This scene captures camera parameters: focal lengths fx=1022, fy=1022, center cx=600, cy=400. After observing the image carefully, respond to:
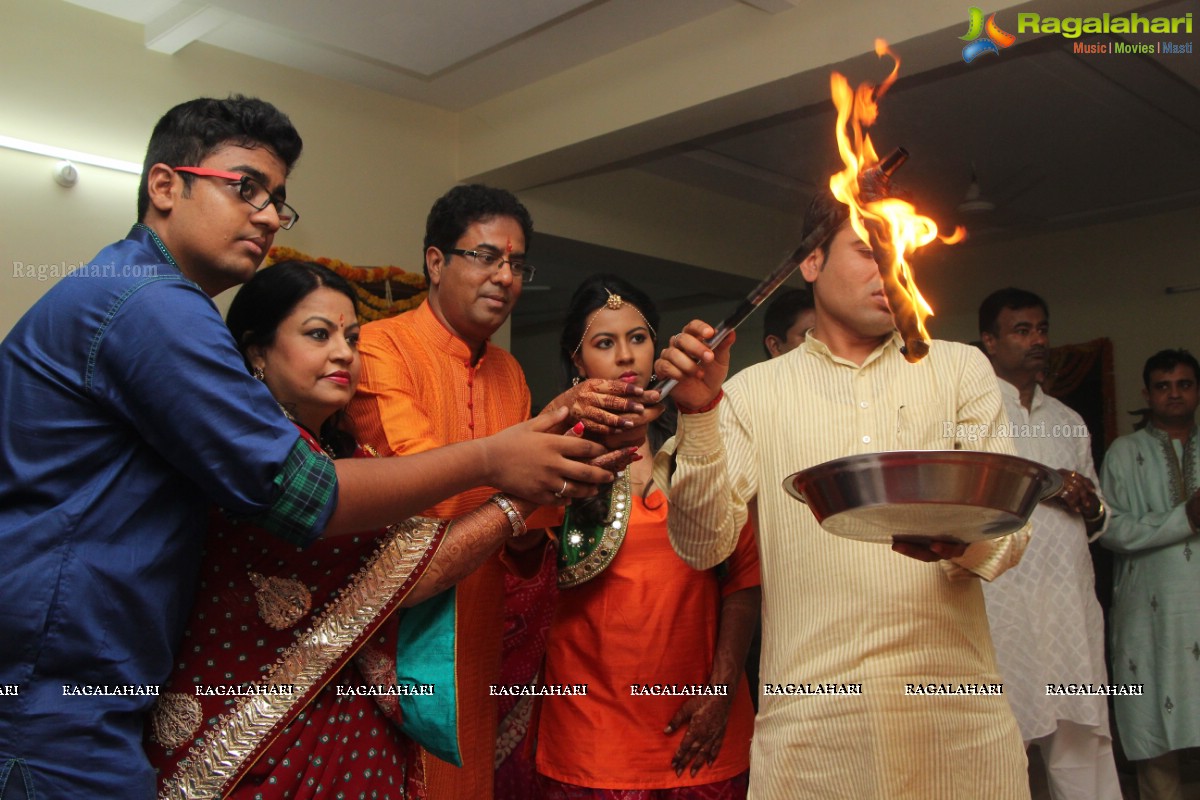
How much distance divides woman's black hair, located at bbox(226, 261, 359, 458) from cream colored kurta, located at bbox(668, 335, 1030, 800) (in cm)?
78

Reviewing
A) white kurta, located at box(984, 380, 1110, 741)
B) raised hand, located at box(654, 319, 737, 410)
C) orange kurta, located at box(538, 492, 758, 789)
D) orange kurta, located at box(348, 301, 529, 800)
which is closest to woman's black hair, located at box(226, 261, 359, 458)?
orange kurta, located at box(348, 301, 529, 800)

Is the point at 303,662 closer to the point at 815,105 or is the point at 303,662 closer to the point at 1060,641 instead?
the point at 1060,641

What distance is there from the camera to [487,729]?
8.21 ft

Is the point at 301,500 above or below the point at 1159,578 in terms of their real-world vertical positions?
above

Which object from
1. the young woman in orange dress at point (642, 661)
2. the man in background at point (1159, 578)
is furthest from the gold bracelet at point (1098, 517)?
the young woman in orange dress at point (642, 661)

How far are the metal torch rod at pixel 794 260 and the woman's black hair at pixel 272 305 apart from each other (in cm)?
75

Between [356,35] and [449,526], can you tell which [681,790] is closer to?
[449,526]

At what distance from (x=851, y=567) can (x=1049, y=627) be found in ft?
7.81

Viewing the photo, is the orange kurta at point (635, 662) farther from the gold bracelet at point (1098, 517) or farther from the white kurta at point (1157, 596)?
the white kurta at point (1157, 596)

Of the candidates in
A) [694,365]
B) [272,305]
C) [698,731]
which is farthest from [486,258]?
[698,731]

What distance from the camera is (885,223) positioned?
194 cm

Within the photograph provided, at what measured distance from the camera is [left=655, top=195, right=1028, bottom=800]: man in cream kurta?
1948 millimetres

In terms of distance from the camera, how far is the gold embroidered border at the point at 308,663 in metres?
1.65

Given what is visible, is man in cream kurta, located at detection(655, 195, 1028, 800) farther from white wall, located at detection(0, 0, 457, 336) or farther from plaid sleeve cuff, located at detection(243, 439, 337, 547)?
white wall, located at detection(0, 0, 457, 336)
